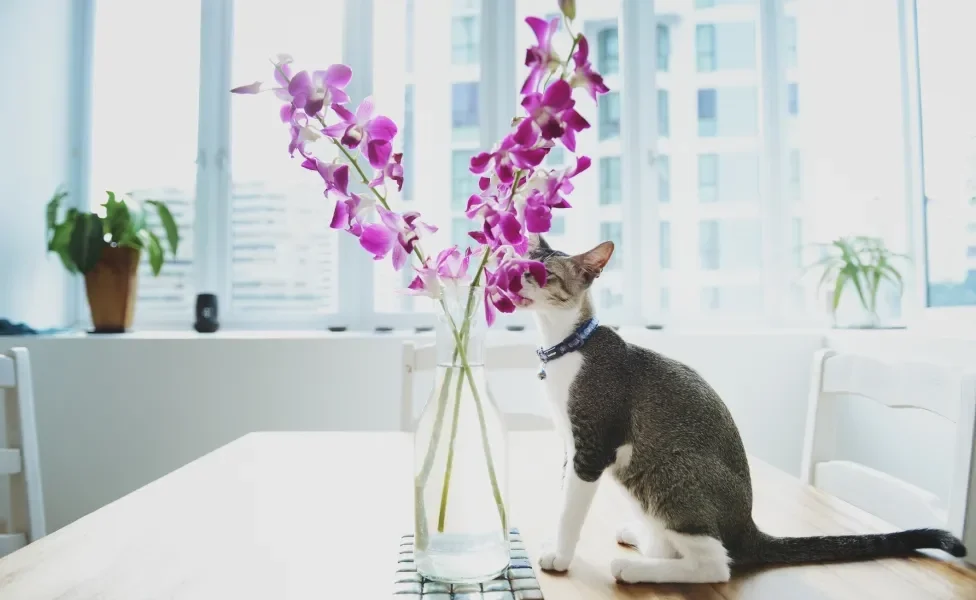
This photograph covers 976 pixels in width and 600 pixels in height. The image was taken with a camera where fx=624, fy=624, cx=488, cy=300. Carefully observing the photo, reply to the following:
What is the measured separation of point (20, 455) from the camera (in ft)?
3.59

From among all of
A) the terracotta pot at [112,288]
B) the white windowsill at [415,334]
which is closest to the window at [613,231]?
the white windowsill at [415,334]

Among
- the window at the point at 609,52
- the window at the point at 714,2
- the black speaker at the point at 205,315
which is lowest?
the black speaker at the point at 205,315

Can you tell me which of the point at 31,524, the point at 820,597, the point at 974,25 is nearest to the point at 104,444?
the point at 31,524

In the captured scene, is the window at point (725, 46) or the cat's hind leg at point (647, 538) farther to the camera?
the window at point (725, 46)

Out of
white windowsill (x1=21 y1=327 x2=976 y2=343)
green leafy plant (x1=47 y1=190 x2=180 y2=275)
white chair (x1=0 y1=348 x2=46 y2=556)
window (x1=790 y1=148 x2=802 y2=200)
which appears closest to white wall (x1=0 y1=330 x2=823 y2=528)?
white windowsill (x1=21 y1=327 x2=976 y2=343)

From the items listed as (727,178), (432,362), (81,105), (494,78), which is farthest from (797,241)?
(81,105)

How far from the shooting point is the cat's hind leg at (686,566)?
1.88ft

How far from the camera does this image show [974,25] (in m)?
1.80

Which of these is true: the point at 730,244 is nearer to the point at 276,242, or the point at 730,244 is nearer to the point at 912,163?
the point at 912,163

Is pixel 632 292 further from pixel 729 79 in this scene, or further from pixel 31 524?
pixel 31 524

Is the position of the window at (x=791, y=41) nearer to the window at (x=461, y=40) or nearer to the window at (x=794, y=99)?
the window at (x=794, y=99)

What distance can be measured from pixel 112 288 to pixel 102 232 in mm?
195

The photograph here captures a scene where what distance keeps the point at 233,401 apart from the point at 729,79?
2173 mm

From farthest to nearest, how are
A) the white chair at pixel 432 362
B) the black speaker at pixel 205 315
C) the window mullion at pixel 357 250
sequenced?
the window mullion at pixel 357 250
the black speaker at pixel 205 315
the white chair at pixel 432 362
